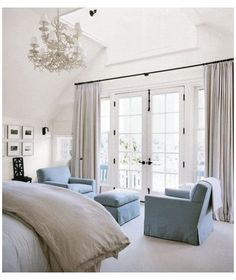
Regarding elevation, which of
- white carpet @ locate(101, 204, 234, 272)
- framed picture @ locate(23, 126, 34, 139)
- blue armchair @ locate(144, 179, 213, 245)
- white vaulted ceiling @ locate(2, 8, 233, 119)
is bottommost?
white carpet @ locate(101, 204, 234, 272)

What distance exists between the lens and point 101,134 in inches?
217

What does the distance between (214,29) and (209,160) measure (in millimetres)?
2233

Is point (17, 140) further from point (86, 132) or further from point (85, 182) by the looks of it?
point (85, 182)

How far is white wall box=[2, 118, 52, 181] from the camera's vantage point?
510cm

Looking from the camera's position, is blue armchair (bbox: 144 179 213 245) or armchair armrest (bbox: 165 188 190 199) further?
armchair armrest (bbox: 165 188 190 199)

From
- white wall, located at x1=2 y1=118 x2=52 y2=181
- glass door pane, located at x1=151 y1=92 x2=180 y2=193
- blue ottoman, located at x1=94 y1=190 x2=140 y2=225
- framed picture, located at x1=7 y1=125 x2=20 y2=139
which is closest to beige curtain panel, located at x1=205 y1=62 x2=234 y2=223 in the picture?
glass door pane, located at x1=151 y1=92 x2=180 y2=193

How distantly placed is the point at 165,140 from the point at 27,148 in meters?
3.06

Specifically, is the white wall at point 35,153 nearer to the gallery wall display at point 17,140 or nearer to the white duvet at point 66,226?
the gallery wall display at point 17,140

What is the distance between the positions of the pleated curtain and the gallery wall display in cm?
99

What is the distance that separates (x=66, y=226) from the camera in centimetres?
169

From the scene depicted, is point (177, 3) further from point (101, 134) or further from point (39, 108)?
point (39, 108)


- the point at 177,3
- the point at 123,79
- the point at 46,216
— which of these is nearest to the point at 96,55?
the point at 123,79

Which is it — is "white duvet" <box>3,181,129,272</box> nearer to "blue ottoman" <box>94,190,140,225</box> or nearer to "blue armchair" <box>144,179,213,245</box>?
"blue armchair" <box>144,179,213,245</box>

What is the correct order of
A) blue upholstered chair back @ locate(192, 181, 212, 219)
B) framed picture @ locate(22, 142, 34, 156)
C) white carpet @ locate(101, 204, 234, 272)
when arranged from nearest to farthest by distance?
1. white carpet @ locate(101, 204, 234, 272)
2. blue upholstered chair back @ locate(192, 181, 212, 219)
3. framed picture @ locate(22, 142, 34, 156)
